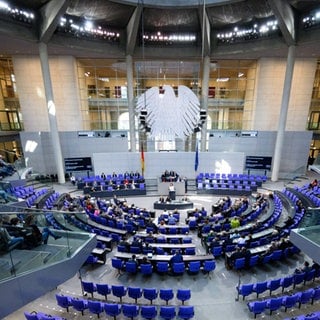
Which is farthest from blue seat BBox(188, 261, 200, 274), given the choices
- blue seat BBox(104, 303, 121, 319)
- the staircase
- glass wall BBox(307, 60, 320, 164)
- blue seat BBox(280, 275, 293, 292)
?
glass wall BBox(307, 60, 320, 164)

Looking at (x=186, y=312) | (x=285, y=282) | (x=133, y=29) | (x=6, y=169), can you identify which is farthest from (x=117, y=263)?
(x=133, y=29)

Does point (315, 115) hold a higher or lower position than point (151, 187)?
higher

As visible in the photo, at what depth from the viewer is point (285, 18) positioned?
621 inches

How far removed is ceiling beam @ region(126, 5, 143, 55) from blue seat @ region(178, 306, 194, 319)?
1932 centimetres

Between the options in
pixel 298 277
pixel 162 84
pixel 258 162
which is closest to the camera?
pixel 298 277

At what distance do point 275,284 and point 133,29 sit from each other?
786 inches

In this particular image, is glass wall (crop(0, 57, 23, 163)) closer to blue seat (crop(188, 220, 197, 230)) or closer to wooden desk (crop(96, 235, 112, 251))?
wooden desk (crop(96, 235, 112, 251))

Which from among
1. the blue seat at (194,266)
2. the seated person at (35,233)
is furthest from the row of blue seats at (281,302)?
the seated person at (35,233)

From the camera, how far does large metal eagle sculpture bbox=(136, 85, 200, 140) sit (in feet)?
57.9

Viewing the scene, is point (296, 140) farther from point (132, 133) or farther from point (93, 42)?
point (93, 42)

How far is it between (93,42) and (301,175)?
934 inches

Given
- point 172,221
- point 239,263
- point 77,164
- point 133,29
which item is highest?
point 133,29

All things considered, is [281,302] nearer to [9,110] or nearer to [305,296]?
[305,296]

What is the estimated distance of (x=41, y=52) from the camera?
667 inches
